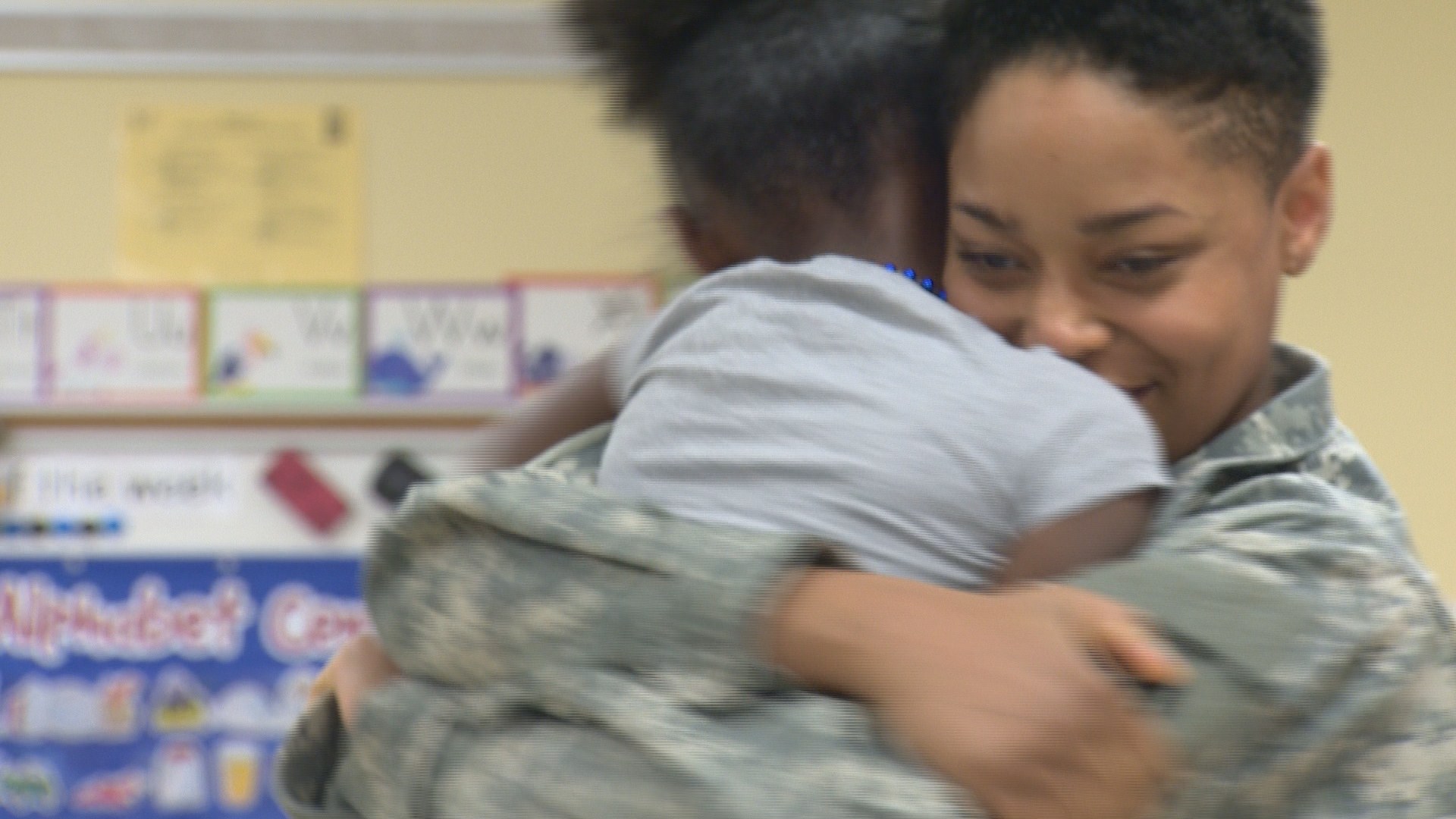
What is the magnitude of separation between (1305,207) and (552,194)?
1.58 metres

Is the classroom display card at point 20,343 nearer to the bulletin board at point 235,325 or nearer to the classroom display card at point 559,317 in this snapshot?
the bulletin board at point 235,325

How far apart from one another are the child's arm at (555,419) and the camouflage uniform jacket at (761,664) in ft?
0.72

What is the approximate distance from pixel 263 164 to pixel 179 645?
28.5 inches

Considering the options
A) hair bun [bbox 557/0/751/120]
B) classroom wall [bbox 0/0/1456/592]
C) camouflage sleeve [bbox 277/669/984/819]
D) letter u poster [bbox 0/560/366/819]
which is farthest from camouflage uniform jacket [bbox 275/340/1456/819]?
letter u poster [bbox 0/560/366/819]

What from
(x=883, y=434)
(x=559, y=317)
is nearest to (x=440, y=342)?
(x=559, y=317)

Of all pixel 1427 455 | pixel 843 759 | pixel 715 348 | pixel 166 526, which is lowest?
pixel 166 526

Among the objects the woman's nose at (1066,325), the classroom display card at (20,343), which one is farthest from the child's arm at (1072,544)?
the classroom display card at (20,343)

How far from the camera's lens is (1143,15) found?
0.68m

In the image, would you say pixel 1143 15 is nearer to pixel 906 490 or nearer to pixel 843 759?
pixel 906 490

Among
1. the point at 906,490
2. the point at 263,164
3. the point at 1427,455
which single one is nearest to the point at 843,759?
the point at 906,490

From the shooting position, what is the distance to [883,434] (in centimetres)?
58

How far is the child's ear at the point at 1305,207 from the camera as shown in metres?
0.75

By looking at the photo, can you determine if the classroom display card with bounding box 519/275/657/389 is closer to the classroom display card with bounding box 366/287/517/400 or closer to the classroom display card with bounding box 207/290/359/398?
the classroom display card with bounding box 366/287/517/400

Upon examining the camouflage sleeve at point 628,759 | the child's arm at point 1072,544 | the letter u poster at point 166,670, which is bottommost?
the letter u poster at point 166,670
